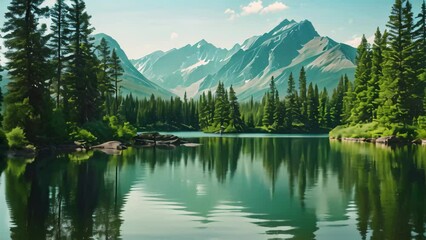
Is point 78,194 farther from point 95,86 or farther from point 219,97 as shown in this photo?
point 219,97

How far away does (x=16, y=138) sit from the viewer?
49.6m

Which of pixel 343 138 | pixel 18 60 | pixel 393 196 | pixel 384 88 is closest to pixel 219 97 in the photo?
pixel 343 138

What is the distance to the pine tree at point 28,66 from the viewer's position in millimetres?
54219

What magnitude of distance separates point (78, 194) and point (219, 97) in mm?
145103

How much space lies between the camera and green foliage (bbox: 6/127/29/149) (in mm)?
49031

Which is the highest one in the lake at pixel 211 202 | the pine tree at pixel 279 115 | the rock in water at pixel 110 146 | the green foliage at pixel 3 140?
the pine tree at pixel 279 115

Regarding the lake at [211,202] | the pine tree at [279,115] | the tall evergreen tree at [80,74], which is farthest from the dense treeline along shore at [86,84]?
the pine tree at [279,115]

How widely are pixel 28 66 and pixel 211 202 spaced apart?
39.0m

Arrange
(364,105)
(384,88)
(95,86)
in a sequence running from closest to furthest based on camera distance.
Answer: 1. (95,86)
2. (384,88)
3. (364,105)

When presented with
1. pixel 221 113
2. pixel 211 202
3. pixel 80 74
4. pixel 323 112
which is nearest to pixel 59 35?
pixel 80 74

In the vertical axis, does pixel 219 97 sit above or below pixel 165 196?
above

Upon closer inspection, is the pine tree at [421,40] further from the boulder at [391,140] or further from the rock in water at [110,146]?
the rock in water at [110,146]

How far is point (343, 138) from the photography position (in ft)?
336

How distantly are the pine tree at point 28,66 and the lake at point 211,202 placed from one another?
15.7m
